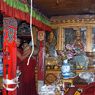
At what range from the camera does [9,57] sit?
4043 millimetres

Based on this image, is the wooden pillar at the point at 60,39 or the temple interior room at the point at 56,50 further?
the wooden pillar at the point at 60,39

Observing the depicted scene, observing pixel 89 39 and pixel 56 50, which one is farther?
pixel 56 50

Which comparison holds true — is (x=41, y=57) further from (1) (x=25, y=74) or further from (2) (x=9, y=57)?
(2) (x=9, y=57)

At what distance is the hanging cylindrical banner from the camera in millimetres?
4008

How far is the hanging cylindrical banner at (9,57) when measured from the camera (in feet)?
13.1

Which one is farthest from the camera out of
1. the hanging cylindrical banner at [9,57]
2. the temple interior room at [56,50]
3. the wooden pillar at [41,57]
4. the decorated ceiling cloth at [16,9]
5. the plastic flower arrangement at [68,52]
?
the plastic flower arrangement at [68,52]

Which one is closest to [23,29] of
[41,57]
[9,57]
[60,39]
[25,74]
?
[41,57]

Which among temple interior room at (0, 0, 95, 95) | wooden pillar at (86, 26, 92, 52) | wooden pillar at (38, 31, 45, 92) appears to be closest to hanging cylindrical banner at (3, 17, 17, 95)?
temple interior room at (0, 0, 95, 95)

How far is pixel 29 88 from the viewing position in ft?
20.2

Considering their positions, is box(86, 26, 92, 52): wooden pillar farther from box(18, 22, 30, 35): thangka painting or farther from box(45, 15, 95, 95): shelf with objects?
box(18, 22, 30, 35): thangka painting

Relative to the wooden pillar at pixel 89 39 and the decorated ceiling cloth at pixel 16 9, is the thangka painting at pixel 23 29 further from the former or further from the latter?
the decorated ceiling cloth at pixel 16 9

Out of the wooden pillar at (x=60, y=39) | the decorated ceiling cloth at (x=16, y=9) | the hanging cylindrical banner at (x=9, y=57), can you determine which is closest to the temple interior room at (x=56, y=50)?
the wooden pillar at (x=60, y=39)

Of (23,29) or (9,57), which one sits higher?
(23,29)

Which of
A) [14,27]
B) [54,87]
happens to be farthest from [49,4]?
[54,87]
